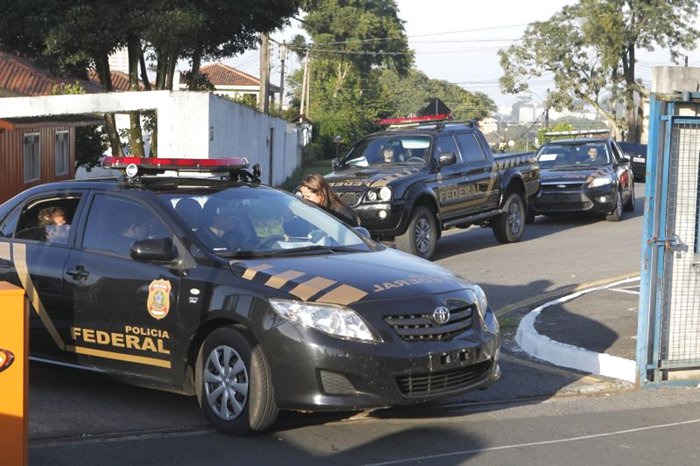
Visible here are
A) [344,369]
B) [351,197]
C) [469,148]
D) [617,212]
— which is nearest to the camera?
[344,369]

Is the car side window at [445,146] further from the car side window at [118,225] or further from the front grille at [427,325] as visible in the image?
the front grille at [427,325]

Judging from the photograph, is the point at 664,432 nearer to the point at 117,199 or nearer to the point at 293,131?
the point at 117,199

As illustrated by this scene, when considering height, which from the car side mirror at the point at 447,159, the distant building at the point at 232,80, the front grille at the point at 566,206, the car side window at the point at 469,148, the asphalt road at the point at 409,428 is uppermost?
the distant building at the point at 232,80

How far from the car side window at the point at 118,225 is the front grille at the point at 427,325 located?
1.71m

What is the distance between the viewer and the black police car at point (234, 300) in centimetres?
629

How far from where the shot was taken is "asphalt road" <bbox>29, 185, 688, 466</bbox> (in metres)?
6.16

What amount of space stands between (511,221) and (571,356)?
890 cm

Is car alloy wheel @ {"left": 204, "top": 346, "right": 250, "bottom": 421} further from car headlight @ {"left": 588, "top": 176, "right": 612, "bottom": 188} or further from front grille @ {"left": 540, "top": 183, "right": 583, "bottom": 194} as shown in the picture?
car headlight @ {"left": 588, "top": 176, "right": 612, "bottom": 188}

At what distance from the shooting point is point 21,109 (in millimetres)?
16422

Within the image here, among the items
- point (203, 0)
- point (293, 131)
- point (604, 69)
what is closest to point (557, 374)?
point (203, 0)

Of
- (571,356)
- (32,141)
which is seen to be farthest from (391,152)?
(32,141)

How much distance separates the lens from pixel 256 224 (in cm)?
745

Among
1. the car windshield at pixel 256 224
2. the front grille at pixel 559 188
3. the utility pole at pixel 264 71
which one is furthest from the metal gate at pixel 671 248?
the utility pole at pixel 264 71

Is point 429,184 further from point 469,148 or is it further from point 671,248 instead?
point 671,248
